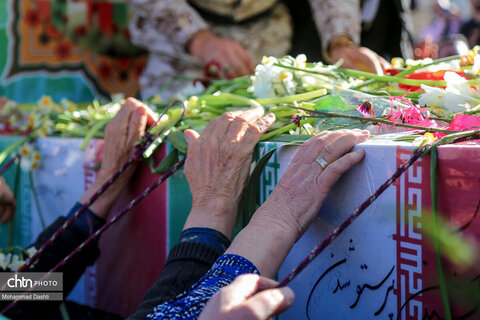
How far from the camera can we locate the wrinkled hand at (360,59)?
5.24 ft

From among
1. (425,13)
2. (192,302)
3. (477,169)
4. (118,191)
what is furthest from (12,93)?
(425,13)

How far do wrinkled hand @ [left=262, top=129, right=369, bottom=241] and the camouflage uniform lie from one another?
127cm

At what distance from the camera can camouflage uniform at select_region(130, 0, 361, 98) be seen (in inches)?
82.0

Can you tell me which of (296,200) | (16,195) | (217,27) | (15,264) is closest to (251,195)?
(296,200)

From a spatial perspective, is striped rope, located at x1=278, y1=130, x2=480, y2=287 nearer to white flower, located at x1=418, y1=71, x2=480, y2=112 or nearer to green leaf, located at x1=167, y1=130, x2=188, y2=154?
white flower, located at x1=418, y1=71, x2=480, y2=112

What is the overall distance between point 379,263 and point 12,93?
2373 mm

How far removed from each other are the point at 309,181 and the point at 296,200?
0.04m

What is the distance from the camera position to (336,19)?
2.03 meters

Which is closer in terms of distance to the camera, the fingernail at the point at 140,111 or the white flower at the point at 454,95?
the white flower at the point at 454,95

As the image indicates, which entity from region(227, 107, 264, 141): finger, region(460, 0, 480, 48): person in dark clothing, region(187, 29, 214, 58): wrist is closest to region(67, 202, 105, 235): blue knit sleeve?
region(227, 107, 264, 141): finger

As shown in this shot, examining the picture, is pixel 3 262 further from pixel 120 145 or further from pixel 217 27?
pixel 217 27

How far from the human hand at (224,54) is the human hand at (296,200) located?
3.68 feet

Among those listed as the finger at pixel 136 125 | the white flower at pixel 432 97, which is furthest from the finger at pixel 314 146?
the finger at pixel 136 125

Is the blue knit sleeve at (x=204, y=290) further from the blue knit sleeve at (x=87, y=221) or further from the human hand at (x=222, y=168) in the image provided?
the blue knit sleeve at (x=87, y=221)
